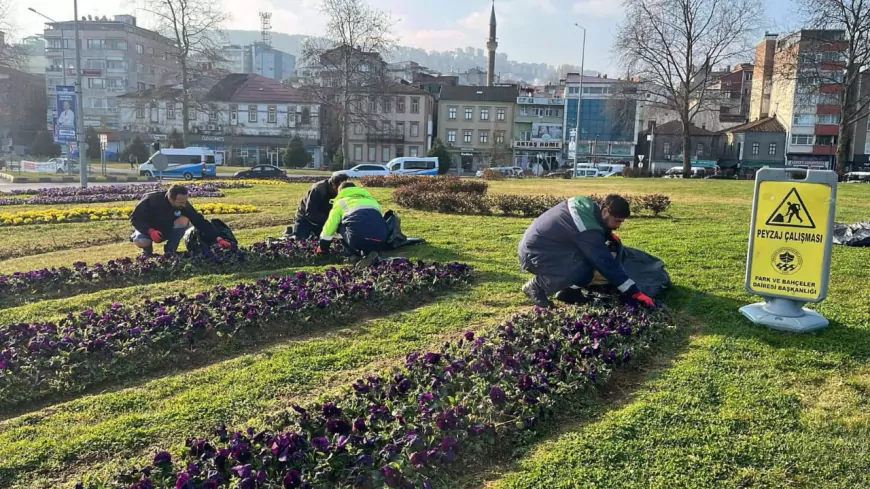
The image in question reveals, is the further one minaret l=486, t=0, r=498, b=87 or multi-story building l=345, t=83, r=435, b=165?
minaret l=486, t=0, r=498, b=87

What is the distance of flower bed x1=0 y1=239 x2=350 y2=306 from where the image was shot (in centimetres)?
741

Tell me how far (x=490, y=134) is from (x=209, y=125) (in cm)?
2879

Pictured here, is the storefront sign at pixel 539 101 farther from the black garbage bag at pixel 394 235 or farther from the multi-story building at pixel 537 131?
the black garbage bag at pixel 394 235

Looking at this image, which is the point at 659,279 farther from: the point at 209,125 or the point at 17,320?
the point at 209,125

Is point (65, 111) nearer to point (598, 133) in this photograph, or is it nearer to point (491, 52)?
point (598, 133)

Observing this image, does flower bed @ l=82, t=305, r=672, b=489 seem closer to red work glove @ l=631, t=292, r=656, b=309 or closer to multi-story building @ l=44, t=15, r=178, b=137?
red work glove @ l=631, t=292, r=656, b=309

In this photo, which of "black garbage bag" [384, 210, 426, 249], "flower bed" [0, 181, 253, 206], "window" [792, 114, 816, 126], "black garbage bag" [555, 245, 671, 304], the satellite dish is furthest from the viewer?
"window" [792, 114, 816, 126]

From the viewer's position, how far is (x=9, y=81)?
6066 cm

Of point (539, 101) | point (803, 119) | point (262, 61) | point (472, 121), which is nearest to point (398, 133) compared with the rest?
point (472, 121)

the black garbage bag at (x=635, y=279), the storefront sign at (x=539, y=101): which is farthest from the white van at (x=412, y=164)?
the black garbage bag at (x=635, y=279)

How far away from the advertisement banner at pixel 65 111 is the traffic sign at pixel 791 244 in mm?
25087

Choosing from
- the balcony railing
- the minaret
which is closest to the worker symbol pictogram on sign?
the balcony railing

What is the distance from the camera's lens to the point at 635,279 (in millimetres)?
6555

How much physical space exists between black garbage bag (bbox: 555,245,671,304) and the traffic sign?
3.50 ft
